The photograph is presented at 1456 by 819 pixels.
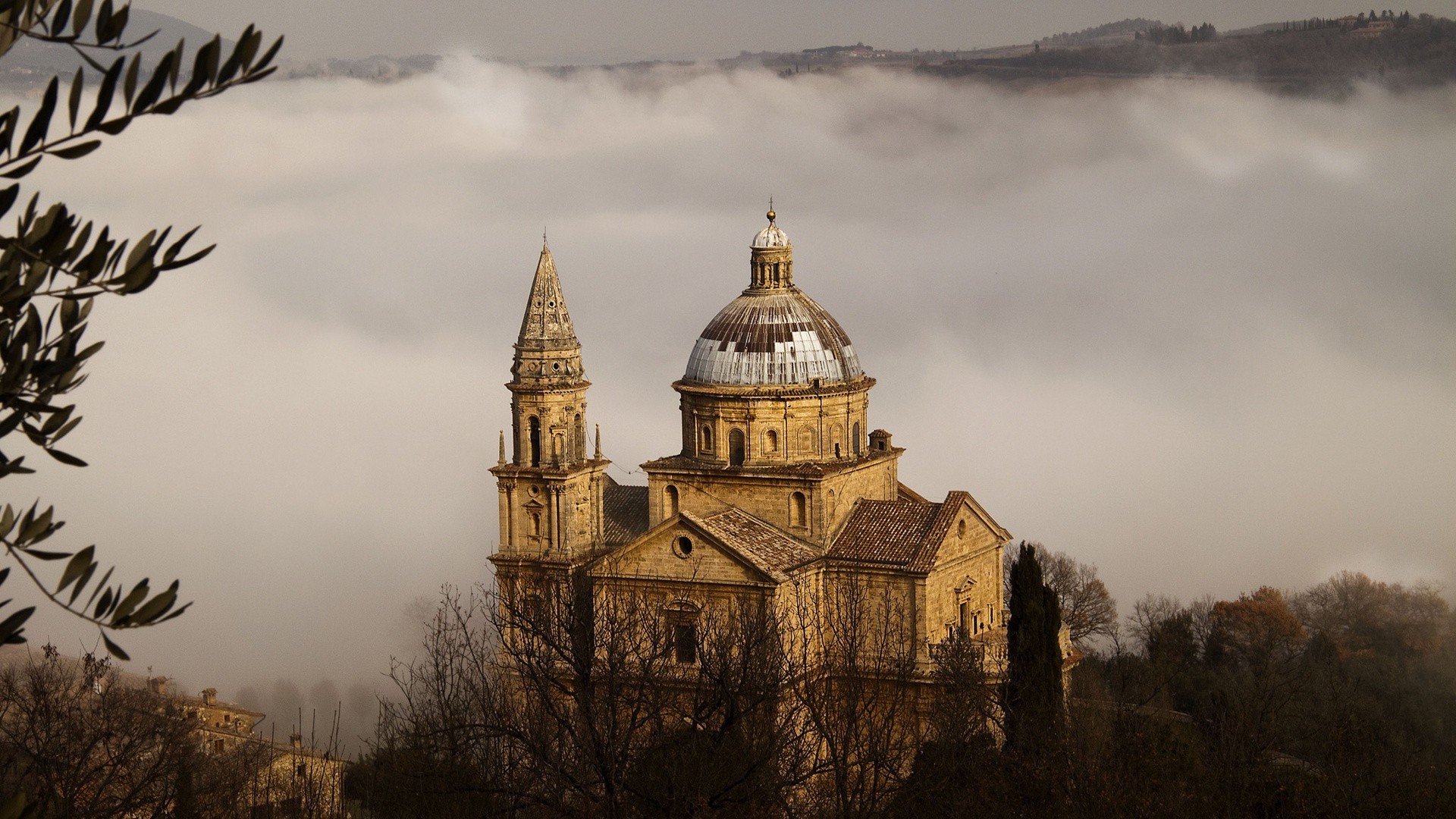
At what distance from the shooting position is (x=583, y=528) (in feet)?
156

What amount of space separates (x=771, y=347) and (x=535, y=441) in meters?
6.12

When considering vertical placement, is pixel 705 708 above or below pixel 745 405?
below

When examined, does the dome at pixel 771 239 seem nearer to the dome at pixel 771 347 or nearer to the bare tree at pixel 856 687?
the dome at pixel 771 347

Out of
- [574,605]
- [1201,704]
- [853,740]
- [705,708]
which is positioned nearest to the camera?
[705,708]

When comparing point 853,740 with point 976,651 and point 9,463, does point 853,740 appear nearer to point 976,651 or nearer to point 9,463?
point 976,651

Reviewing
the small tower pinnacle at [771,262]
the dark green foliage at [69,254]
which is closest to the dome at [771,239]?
the small tower pinnacle at [771,262]

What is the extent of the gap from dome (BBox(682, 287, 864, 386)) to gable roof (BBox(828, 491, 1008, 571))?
131 inches

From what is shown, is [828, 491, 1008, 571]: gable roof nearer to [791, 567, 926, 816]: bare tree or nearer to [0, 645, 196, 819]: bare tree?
[791, 567, 926, 816]: bare tree

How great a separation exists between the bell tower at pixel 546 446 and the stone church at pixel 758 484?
0.04 metres

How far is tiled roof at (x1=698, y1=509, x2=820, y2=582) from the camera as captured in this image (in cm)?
4322

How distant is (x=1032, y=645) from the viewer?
135 ft

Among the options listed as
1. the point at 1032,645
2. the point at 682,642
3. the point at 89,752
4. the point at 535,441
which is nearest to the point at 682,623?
the point at 682,642

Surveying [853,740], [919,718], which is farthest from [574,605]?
[919,718]

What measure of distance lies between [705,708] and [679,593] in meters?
10.9
